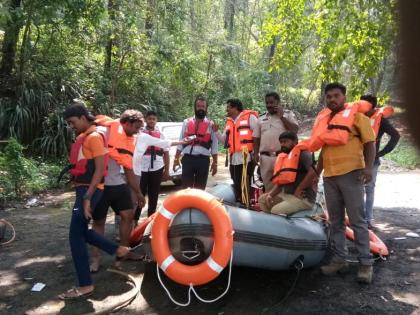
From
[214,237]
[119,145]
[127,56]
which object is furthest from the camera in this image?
[127,56]

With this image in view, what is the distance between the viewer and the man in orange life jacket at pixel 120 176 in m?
4.53

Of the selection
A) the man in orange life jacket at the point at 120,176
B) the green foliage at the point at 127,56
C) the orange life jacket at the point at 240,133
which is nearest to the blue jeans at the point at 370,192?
the green foliage at the point at 127,56

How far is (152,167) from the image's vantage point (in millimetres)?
5668

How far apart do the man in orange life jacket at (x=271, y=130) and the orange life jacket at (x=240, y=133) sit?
0.18 metres

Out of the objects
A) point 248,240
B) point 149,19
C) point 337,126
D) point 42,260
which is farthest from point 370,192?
point 149,19

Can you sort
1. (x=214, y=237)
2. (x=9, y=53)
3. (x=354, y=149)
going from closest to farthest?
(x=214, y=237) → (x=354, y=149) → (x=9, y=53)

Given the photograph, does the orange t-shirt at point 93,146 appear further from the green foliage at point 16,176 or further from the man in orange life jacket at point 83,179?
the green foliage at point 16,176

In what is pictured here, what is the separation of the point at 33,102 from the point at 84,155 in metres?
7.91

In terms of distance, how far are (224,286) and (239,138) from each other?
225cm

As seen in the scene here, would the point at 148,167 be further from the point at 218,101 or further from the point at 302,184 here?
the point at 218,101

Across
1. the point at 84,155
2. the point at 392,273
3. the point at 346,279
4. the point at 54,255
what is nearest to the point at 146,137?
the point at 84,155

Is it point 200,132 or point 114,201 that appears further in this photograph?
point 200,132

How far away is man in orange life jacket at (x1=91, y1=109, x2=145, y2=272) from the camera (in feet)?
14.9

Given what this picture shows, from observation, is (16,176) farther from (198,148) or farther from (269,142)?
(269,142)
